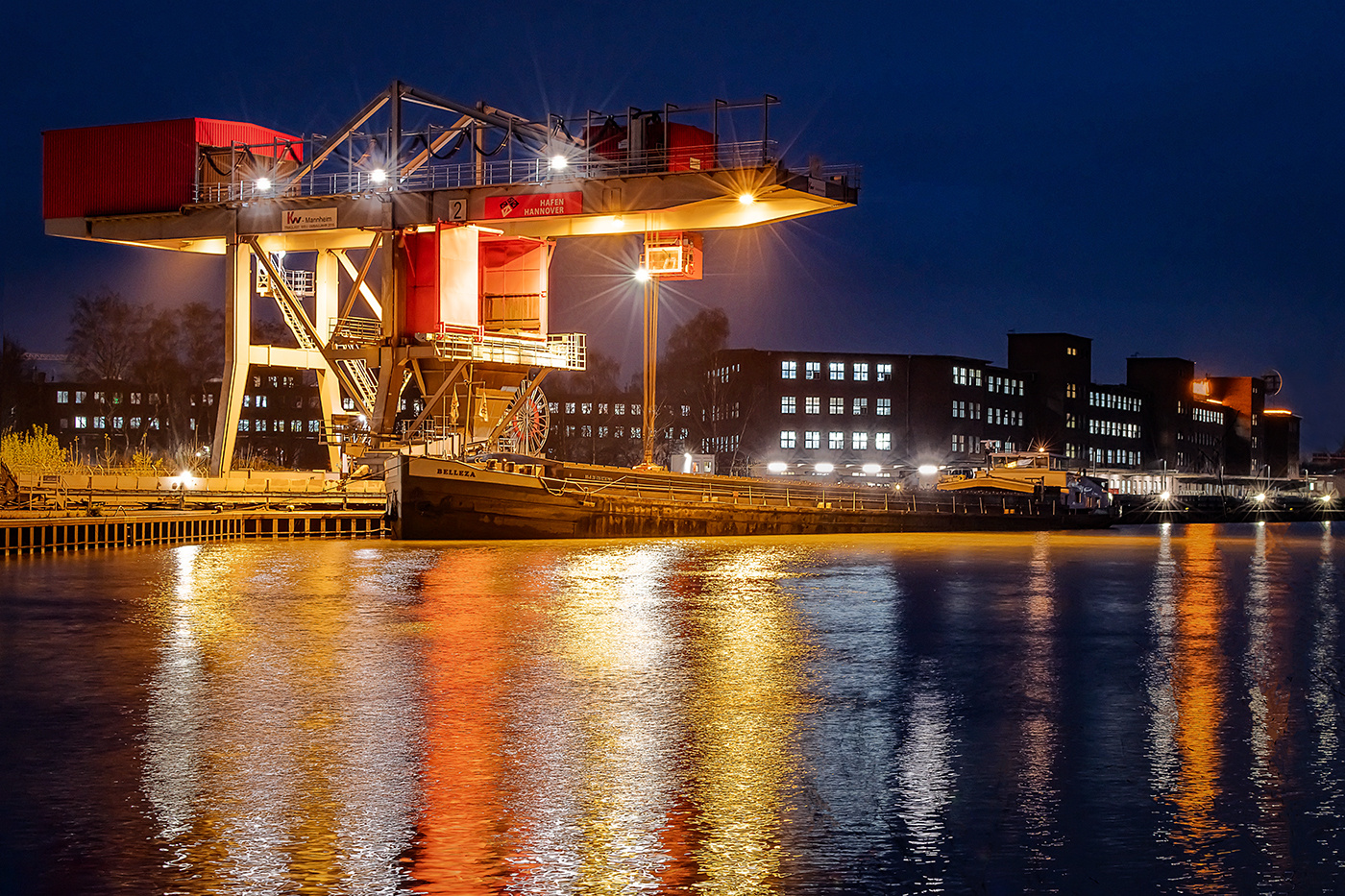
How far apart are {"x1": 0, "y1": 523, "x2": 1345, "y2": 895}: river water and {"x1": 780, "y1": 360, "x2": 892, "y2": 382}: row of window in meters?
84.5

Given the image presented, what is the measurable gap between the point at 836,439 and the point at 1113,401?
143ft

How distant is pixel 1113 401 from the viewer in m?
143

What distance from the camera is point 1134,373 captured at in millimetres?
155875

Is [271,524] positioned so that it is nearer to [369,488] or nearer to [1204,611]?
[369,488]

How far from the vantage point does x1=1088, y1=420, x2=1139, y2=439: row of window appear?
138m

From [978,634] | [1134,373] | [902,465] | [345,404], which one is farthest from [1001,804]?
[1134,373]

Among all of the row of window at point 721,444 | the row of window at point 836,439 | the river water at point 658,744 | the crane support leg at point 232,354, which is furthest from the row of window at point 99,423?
the river water at point 658,744

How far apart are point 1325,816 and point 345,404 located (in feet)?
191

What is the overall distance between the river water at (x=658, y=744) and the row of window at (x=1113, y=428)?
112 meters

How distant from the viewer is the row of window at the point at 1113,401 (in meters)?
139

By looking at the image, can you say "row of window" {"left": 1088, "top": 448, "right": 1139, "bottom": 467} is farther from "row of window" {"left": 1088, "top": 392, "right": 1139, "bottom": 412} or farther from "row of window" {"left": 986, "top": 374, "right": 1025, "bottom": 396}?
"row of window" {"left": 986, "top": 374, "right": 1025, "bottom": 396}

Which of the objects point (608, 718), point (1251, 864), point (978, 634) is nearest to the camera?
point (1251, 864)

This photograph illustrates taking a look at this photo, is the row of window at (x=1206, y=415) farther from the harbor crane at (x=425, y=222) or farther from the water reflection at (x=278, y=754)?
the water reflection at (x=278, y=754)

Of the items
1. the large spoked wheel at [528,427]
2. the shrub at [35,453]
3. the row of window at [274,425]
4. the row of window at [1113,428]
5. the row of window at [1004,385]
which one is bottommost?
the shrub at [35,453]
